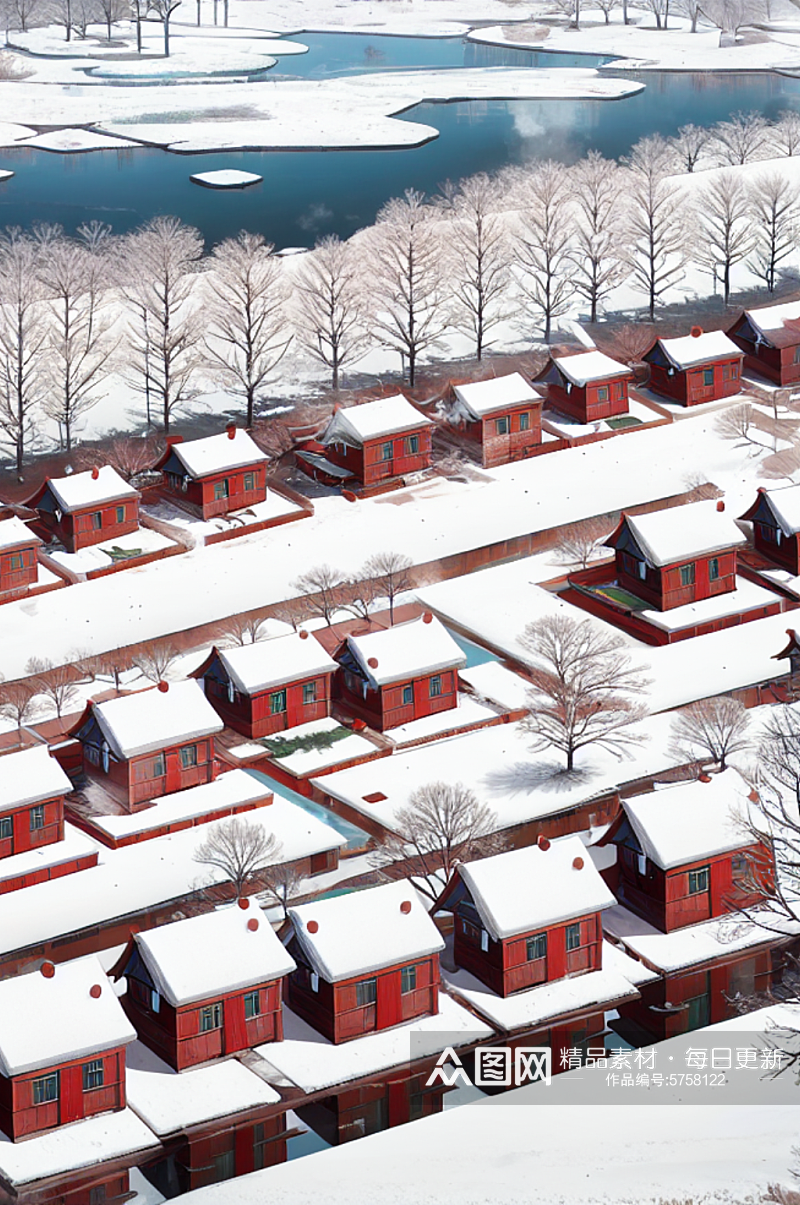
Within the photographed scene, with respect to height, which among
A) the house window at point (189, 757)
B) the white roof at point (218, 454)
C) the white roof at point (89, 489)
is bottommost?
the house window at point (189, 757)

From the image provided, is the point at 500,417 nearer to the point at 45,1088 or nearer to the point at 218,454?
the point at 218,454

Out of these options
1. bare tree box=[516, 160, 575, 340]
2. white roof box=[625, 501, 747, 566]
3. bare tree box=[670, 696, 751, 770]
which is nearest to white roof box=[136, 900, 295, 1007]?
bare tree box=[670, 696, 751, 770]

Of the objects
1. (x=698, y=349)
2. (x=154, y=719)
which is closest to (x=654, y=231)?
(x=698, y=349)

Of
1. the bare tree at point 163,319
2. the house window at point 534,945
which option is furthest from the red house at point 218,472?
the house window at point 534,945

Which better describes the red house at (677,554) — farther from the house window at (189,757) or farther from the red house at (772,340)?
the red house at (772,340)

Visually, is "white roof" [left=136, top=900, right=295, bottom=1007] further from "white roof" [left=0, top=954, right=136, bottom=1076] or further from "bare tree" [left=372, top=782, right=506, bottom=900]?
"bare tree" [left=372, top=782, right=506, bottom=900]

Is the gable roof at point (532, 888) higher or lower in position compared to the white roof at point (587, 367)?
lower

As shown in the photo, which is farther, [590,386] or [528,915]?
[590,386]

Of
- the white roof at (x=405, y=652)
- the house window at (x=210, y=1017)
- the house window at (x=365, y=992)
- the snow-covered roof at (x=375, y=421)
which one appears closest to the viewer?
the house window at (x=210, y=1017)
